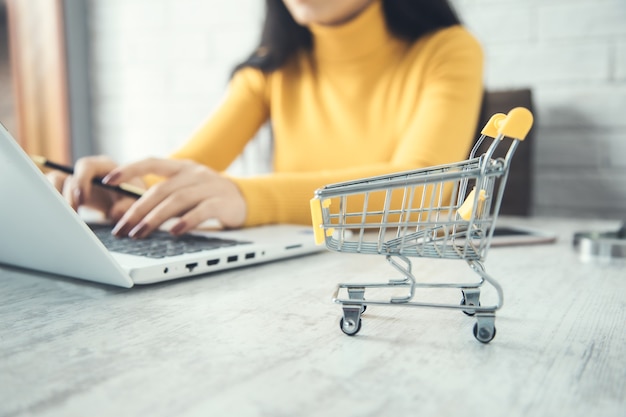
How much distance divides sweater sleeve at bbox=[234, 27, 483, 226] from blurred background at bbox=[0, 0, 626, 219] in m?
0.27

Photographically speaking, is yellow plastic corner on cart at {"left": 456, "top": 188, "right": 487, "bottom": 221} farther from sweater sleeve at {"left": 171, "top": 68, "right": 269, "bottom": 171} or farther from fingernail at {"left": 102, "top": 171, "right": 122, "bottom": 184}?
sweater sleeve at {"left": 171, "top": 68, "right": 269, "bottom": 171}

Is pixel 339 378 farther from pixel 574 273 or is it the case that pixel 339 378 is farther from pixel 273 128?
pixel 273 128

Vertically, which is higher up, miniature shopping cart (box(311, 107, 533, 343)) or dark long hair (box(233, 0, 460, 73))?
dark long hair (box(233, 0, 460, 73))

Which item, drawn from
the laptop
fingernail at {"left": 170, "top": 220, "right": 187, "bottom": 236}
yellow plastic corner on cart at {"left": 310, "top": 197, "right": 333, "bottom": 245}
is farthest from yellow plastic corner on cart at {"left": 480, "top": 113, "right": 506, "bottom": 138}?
fingernail at {"left": 170, "top": 220, "right": 187, "bottom": 236}

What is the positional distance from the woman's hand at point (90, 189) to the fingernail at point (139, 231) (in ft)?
0.50

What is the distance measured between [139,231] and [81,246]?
235 millimetres

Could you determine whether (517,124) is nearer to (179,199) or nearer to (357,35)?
(179,199)

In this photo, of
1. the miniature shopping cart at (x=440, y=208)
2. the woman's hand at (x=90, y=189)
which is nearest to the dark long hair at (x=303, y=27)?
the woman's hand at (x=90, y=189)

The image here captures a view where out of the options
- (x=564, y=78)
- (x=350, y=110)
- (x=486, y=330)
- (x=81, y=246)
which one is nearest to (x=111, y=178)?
(x=81, y=246)

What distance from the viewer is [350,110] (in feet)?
4.41

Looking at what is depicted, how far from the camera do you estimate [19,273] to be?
0.63 metres

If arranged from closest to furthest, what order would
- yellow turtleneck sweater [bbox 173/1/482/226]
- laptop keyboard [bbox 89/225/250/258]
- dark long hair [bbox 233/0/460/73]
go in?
laptop keyboard [bbox 89/225/250/258]
yellow turtleneck sweater [bbox 173/1/482/226]
dark long hair [bbox 233/0/460/73]

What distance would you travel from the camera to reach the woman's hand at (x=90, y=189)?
879 millimetres

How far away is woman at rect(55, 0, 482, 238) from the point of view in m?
0.84
